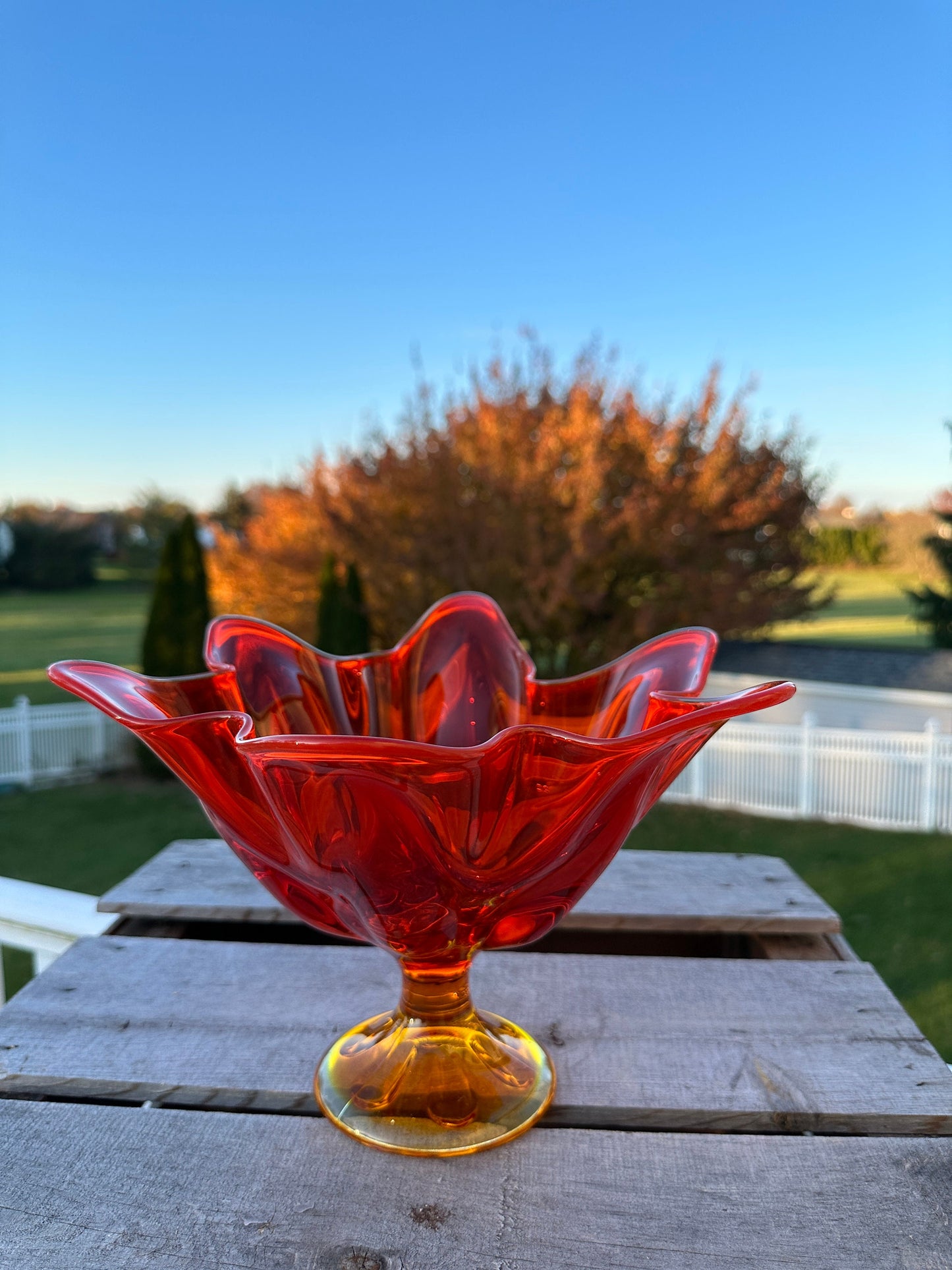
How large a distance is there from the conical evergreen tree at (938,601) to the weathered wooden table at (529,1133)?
16.6 m

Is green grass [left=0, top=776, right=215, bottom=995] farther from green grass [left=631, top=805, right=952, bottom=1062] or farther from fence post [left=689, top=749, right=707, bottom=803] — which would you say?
fence post [left=689, top=749, right=707, bottom=803]

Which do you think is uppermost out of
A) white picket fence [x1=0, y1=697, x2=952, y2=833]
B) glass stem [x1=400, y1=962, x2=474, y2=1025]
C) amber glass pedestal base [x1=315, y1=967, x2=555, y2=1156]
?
glass stem [x1=400, y1=962, x2=474, y2=1025]

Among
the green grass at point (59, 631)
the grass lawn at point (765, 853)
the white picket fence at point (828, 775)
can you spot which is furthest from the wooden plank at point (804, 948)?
the green grass at point (59, 631)

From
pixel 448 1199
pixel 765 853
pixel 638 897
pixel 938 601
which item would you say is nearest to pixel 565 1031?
pixel 448 1199

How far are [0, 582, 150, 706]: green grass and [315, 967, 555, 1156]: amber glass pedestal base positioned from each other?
12.9 meters

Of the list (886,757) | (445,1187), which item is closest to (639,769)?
(445,1187)

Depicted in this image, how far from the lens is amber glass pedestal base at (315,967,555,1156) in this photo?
72 centimetres

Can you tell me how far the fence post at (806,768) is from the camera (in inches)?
312

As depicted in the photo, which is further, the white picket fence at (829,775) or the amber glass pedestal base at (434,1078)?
the white picket fence at (829,775)

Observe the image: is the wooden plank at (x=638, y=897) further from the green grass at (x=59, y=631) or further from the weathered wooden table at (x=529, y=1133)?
the green grass at (x=59, y=631)

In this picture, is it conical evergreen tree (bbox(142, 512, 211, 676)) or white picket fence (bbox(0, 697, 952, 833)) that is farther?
conical evergreen tree (bbox(142, 512, 211, 676))

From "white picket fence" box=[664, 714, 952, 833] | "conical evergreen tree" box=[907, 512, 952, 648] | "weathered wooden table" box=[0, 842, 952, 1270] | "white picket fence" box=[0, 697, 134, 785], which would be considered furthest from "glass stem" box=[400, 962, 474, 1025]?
"conical evergreen tree" box=[907, 512, 952, 648]

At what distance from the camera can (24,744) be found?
9.78 meters

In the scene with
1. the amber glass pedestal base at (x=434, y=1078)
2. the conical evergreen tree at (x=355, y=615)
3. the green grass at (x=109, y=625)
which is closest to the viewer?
the amber glass pedestal base at (x=434, y=1078)
